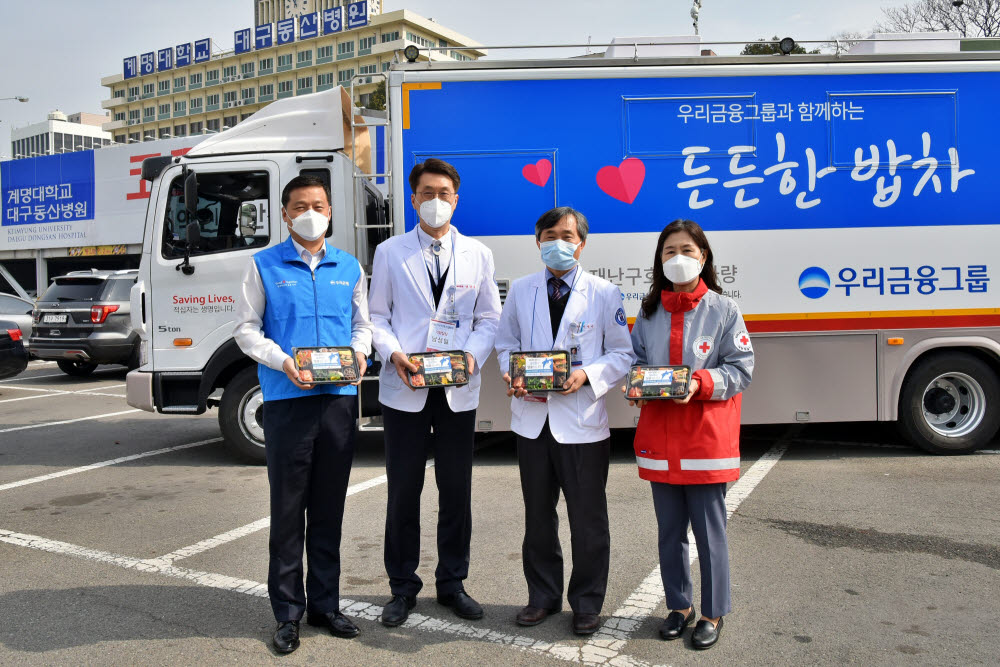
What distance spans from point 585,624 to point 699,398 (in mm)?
1107

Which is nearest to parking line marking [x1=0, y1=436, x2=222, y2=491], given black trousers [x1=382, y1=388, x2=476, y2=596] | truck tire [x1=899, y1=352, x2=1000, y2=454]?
black trousers [x1=382, y1=388, x2=476, y2=596]

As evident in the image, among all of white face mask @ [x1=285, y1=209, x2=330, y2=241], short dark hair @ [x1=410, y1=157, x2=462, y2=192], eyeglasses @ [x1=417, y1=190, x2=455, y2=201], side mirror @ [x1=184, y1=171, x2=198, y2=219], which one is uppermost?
side mirror @ [x1=184, y1=171, x2=198, y2=219]

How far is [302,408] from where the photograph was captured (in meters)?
3.38

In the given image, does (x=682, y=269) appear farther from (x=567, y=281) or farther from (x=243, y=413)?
(x=243, y=413)

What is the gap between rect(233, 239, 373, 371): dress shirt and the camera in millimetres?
3289

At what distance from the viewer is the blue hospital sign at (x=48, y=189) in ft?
81.1

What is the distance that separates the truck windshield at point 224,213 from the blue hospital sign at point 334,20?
81458 millimetres

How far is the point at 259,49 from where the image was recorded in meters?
87.4

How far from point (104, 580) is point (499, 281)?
11.6 feet

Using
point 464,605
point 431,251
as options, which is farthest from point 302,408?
point 464,605

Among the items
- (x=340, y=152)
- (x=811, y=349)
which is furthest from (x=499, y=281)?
(x=811, y=349)

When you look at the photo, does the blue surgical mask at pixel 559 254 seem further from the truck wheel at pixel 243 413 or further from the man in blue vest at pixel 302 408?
the truck wheel at pixel 243 413

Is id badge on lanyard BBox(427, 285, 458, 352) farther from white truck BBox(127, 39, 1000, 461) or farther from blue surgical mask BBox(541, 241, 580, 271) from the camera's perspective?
white truck BBox(127, 39, 1000, 461)

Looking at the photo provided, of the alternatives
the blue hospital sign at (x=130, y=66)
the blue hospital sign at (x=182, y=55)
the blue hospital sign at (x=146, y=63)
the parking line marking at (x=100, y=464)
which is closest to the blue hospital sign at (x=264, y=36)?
the blue hospital sign at (x=182, y=55)
